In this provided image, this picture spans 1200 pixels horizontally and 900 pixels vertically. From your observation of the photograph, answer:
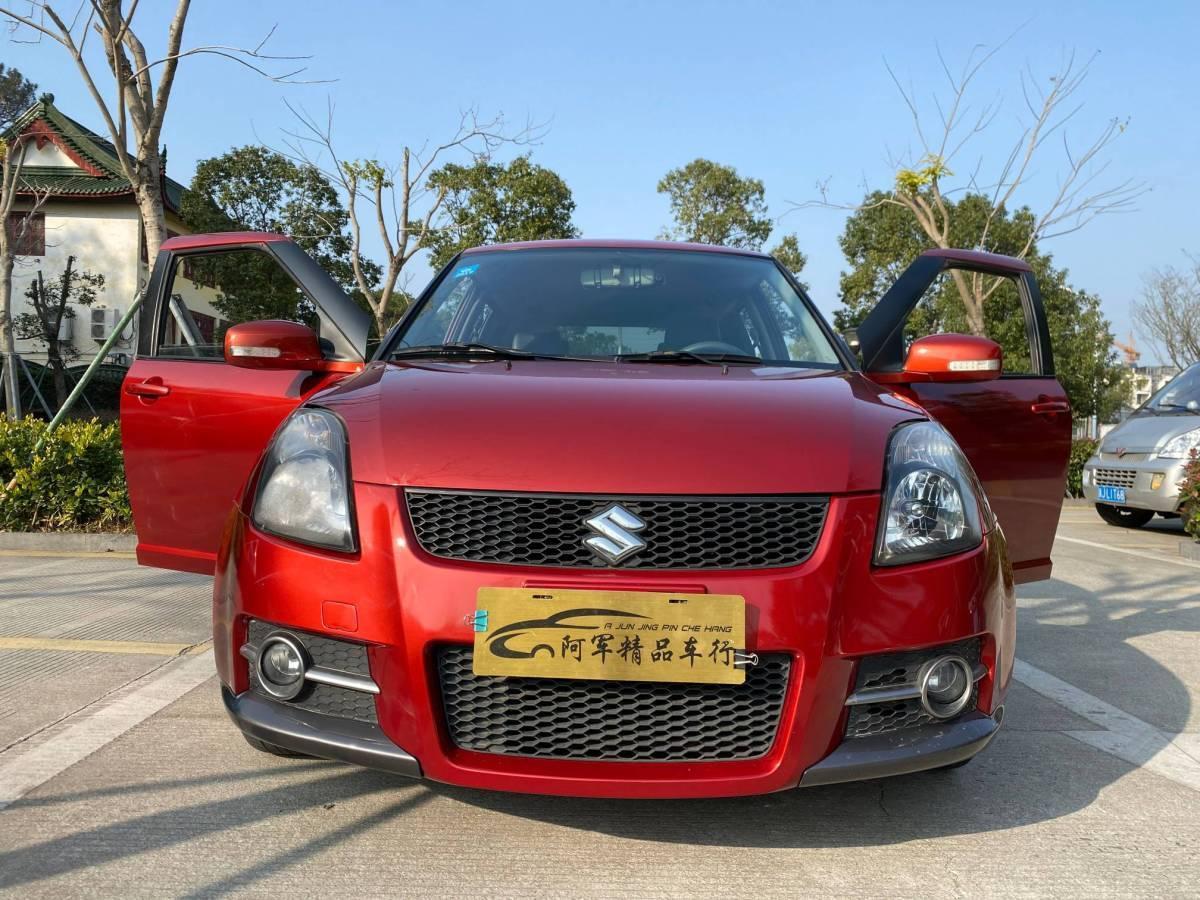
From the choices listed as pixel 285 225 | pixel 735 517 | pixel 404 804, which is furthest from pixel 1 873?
pixel 285 225

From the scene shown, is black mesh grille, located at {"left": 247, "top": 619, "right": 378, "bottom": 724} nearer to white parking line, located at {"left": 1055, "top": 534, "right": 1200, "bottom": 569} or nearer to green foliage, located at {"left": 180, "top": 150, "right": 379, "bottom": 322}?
white parking line, located at {"left": 1055, "top": 534, "right": 1200, "bottom": 569}

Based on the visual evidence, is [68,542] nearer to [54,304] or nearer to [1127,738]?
[1127,738]

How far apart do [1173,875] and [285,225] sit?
27.5m

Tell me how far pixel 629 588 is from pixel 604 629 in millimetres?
91

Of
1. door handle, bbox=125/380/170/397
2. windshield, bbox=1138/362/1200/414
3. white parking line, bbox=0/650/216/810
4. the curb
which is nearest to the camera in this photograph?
white parking line, bbox=0/650/216/810

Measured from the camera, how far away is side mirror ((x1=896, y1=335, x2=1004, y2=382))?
3117 millimetres

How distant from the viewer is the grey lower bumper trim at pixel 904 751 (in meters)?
2.09

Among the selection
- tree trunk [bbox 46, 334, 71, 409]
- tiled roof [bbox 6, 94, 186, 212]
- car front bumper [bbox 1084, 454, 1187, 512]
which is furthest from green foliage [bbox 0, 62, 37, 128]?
car front bumper [bbox 1084, 454, 1187, 512]

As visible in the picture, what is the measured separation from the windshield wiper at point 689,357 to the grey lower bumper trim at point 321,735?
1241 millimetres

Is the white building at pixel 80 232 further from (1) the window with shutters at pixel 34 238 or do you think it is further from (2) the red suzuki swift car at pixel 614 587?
(2) the red suzuki swift car at pixel 614 587

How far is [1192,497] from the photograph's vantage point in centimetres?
856

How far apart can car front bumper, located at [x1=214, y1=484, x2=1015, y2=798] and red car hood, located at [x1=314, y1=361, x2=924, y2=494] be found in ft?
0.33

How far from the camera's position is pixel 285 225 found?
89.4ft

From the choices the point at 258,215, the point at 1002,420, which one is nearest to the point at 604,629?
the point at 1002,420
